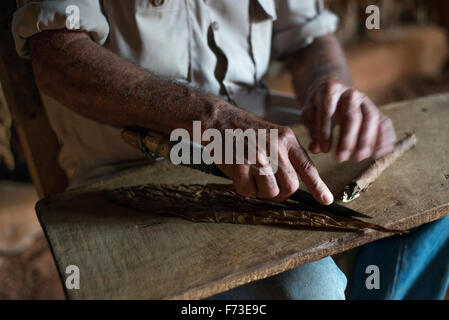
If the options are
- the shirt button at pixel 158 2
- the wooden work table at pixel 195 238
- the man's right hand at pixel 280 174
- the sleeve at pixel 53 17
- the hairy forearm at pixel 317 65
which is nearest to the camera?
the wooden work table at pixel 195 238

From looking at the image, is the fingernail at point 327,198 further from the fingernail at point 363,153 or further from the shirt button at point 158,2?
the shirt button at point 158,2

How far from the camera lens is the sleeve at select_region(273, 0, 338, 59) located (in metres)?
1.23

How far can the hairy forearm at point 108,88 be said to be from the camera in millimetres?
836

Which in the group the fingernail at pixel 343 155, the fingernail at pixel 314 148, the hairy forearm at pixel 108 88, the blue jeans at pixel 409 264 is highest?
the hairy forearm at pixel 108 88

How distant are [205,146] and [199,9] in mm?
405

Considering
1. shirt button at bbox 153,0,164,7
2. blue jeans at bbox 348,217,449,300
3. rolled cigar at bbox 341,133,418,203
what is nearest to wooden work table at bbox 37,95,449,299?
rolled cigar at bbox 341,133,418,203

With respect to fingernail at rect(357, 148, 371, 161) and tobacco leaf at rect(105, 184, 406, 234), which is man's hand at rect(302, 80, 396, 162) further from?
tobacco leaf at rect(105, 184, 406, 234)

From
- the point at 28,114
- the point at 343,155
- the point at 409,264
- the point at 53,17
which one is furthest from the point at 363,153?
the point at 28,114

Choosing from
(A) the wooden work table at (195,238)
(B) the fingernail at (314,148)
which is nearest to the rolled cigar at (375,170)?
(A) the wooden work table at (195,238)

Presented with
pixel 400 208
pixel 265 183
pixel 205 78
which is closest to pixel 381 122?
pixel 400 208

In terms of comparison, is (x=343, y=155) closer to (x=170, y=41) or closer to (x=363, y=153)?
(x=363, y=153)

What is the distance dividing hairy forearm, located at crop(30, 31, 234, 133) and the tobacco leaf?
0.13m

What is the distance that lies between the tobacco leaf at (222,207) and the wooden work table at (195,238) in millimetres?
15
